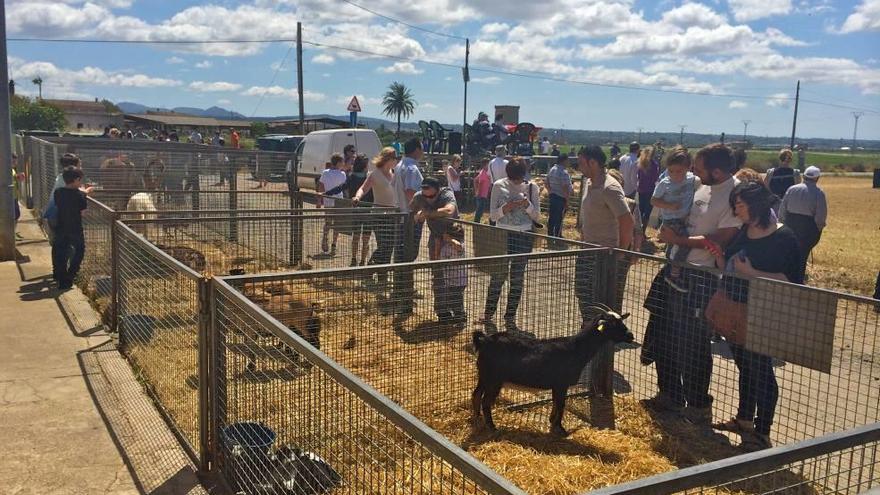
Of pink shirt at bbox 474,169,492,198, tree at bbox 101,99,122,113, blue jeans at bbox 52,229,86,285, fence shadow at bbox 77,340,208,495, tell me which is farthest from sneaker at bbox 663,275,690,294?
tree at bbox 101,99,122,113

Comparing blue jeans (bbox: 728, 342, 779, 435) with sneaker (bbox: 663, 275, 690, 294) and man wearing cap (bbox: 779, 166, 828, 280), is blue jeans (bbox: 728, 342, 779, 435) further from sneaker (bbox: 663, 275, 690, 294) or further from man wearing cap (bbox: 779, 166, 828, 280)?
man wearing cap (bbox: 779, 166, 828, 280)

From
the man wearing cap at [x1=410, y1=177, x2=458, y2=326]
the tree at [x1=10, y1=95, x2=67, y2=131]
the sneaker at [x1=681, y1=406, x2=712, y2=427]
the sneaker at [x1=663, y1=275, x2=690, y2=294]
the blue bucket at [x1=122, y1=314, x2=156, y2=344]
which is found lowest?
the sneaker at [x1=681, y1=406, x2=712, y2=427]

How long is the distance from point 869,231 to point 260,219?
Result: 628 inches

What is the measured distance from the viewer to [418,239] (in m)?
7.87

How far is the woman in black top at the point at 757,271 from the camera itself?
4.74 metres

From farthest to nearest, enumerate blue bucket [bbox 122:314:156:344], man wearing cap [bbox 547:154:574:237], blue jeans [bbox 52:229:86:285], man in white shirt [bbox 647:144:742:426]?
man wearing cap [bbox 547:154:574:237] < blue jeans [bbox 52:229:86:285] < blue bucket [bbox 122:314:156:344] < man in white shirt [bbox 647:144:742:426]

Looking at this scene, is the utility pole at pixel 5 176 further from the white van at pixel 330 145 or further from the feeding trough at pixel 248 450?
the white van at pixel 330 145

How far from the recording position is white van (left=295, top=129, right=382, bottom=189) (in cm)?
2252

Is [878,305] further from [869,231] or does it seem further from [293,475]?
[869,231]

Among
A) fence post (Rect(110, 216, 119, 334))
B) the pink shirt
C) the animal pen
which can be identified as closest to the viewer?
the animal pen

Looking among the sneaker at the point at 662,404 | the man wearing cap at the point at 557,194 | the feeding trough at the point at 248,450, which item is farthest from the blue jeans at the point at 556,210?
the feeding trough at the point at 248,450

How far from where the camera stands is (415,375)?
4.92 meters

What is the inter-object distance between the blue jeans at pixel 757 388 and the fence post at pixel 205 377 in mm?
3362

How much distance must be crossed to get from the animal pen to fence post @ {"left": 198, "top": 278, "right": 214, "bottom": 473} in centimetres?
1
